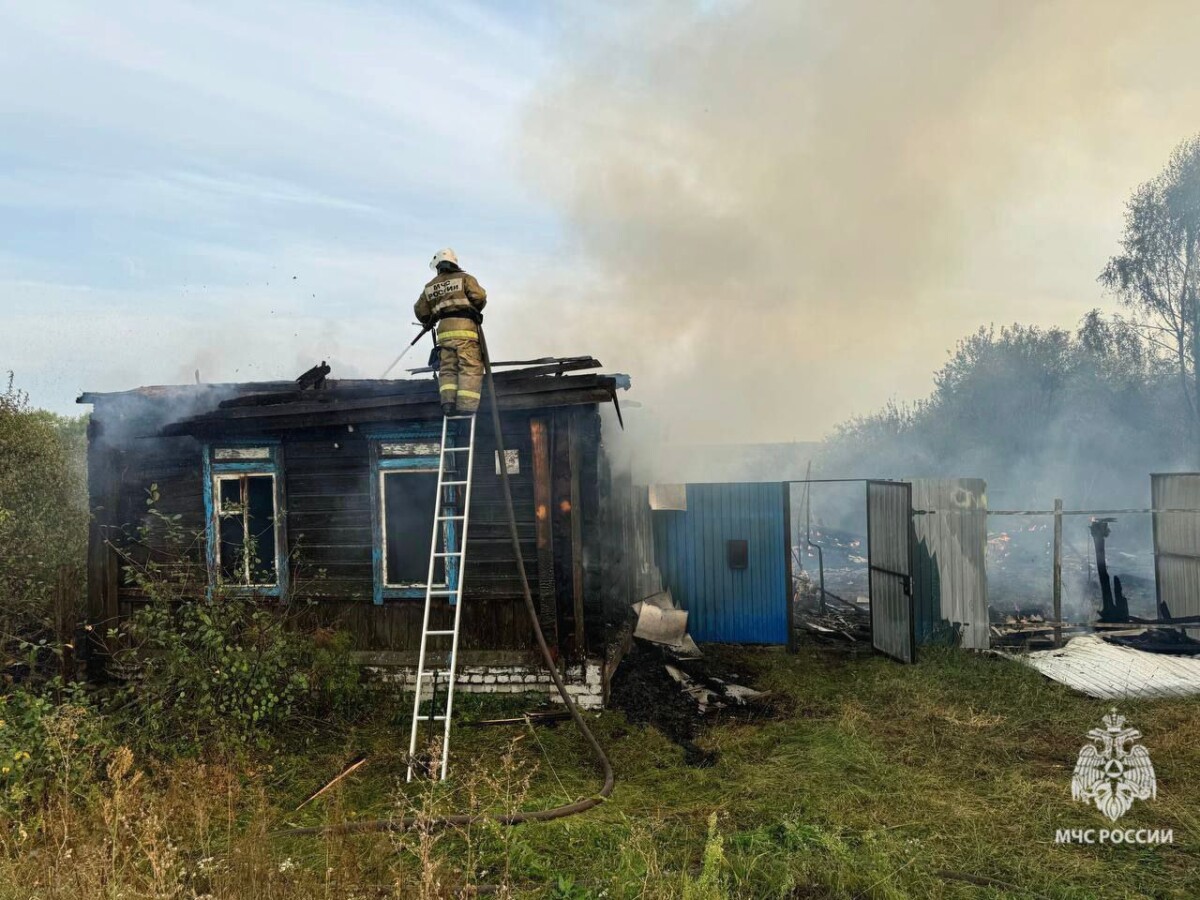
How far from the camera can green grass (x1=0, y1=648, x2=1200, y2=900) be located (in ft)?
12.6

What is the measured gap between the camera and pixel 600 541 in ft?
25.6

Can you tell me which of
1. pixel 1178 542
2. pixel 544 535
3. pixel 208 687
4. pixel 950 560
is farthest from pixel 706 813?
pixel 1178 542

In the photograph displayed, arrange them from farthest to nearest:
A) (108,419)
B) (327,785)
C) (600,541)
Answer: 1. (108,419)
2. (600,541)
3. (327,785)

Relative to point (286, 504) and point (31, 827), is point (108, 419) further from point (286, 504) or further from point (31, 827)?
point (31, 827)

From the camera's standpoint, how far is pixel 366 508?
8.09 m

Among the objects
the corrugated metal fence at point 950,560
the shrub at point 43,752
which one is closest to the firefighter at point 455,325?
the shrub at point 43,752

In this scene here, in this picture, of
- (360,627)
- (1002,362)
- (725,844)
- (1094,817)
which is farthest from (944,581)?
(1002,362)

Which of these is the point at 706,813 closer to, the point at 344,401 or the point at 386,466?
the point at 386,466

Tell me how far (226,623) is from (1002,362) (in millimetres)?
30895

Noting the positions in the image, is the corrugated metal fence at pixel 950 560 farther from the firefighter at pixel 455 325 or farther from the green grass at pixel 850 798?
the firefighter at pixel 455 325

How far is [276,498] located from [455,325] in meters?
3.35

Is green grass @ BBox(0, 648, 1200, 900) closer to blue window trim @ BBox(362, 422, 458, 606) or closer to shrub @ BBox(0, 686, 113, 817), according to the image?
shrub @ BBox(0, 686, 113, 817)

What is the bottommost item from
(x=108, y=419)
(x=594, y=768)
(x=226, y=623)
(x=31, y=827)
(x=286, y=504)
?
(x=594, y=768)

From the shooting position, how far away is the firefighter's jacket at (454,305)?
6707 millimetres
